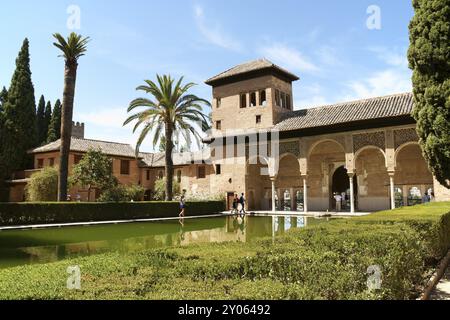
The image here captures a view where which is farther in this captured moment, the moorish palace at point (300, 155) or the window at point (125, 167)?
the window at point (125, 167)

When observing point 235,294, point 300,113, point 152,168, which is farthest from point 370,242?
point 152,168

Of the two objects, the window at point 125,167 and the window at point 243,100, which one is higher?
the window at point 243,100

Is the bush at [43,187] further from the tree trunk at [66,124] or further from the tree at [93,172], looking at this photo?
the tree trunk at [66,124]

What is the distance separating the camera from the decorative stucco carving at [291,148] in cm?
2697

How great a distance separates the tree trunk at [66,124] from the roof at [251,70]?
13.4m

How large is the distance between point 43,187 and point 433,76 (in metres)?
→ 25.4

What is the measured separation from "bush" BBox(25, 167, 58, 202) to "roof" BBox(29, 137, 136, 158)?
4215 mm

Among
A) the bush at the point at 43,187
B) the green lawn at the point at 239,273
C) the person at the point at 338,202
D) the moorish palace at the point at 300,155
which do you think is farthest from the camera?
the person at the point at 338,202

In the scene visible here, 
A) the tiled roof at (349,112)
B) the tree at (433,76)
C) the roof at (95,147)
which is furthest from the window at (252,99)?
the tree at (433,76)

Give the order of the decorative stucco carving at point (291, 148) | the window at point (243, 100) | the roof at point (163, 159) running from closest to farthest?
the decorative stucco carving at point (291, 148) < the window at point (243, 100) < the roof at point (163, 159)

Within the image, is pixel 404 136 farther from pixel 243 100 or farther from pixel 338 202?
pixel 243 100

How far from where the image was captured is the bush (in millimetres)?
26703

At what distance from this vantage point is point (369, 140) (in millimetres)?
23750
